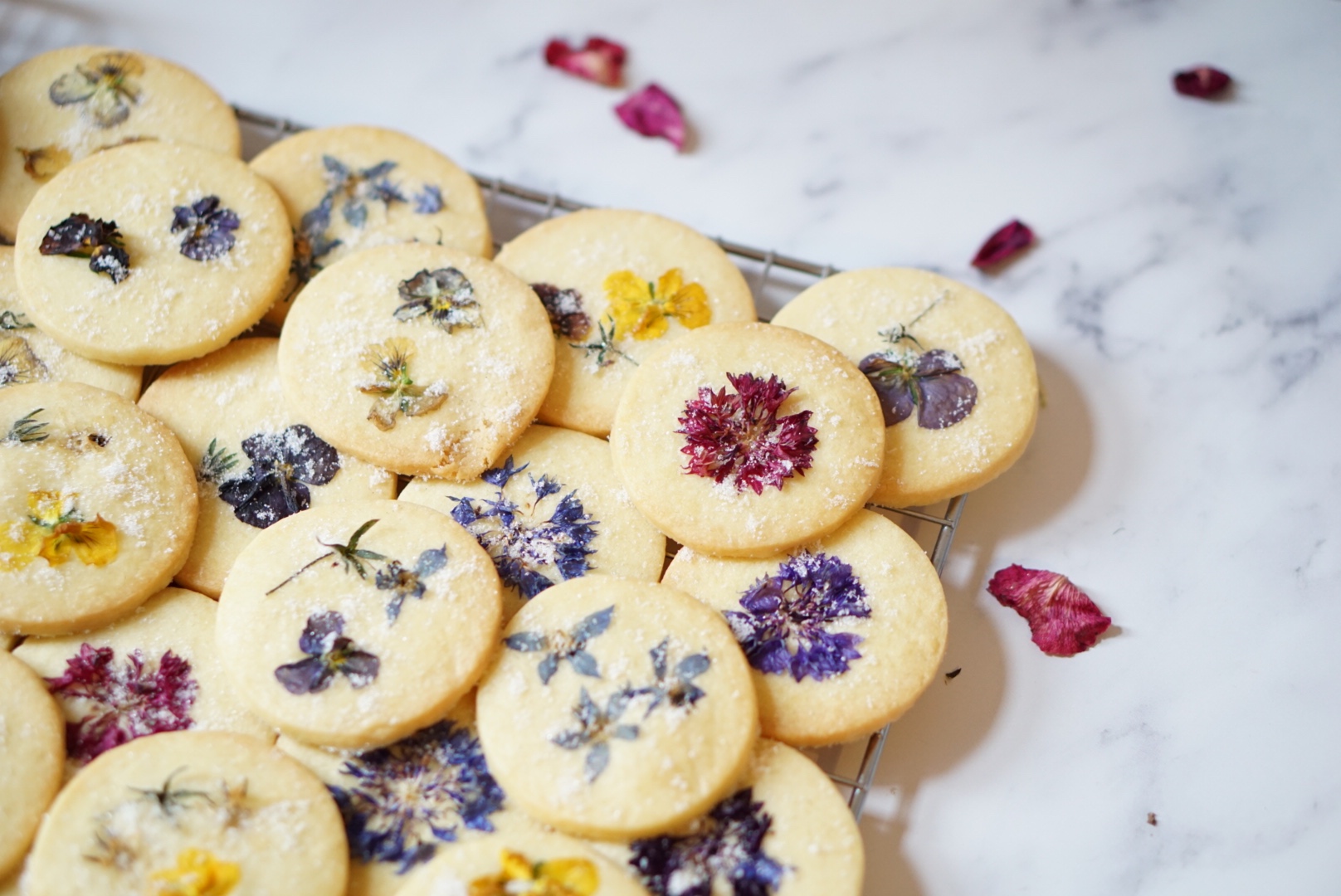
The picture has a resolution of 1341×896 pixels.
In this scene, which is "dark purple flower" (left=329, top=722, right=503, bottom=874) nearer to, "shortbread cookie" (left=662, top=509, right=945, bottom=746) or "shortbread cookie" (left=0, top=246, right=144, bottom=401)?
"shortbread cookie" (left=662, top=509, right=945, bottom=746)

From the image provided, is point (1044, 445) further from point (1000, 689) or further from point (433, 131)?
point (433, 131)

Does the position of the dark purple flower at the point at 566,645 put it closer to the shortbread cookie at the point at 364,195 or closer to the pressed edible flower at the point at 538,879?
the pressed edible flower at the point at 538,879

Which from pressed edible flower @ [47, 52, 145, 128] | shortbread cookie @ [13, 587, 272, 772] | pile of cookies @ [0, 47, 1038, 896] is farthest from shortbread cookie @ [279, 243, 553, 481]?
pressed edible flower @ [47, 52, 145, 128]

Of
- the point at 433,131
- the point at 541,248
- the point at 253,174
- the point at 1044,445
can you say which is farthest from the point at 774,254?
the point at 253,174

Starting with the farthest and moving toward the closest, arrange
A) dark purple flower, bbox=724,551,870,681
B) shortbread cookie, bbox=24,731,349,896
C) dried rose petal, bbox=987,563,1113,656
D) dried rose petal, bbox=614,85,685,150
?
dried rose petal, bbox=614,85,685,150 < dried rose petal, bbox=987,563,1113,656 < dark purple flower, bbox=724,551,870,681 < shortbread cookie, bbox=24,731,349,896

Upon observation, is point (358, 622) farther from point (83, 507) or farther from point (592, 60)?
point (592, 60)

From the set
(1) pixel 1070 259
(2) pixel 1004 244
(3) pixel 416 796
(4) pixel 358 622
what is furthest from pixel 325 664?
(1) pixel 1070 259
